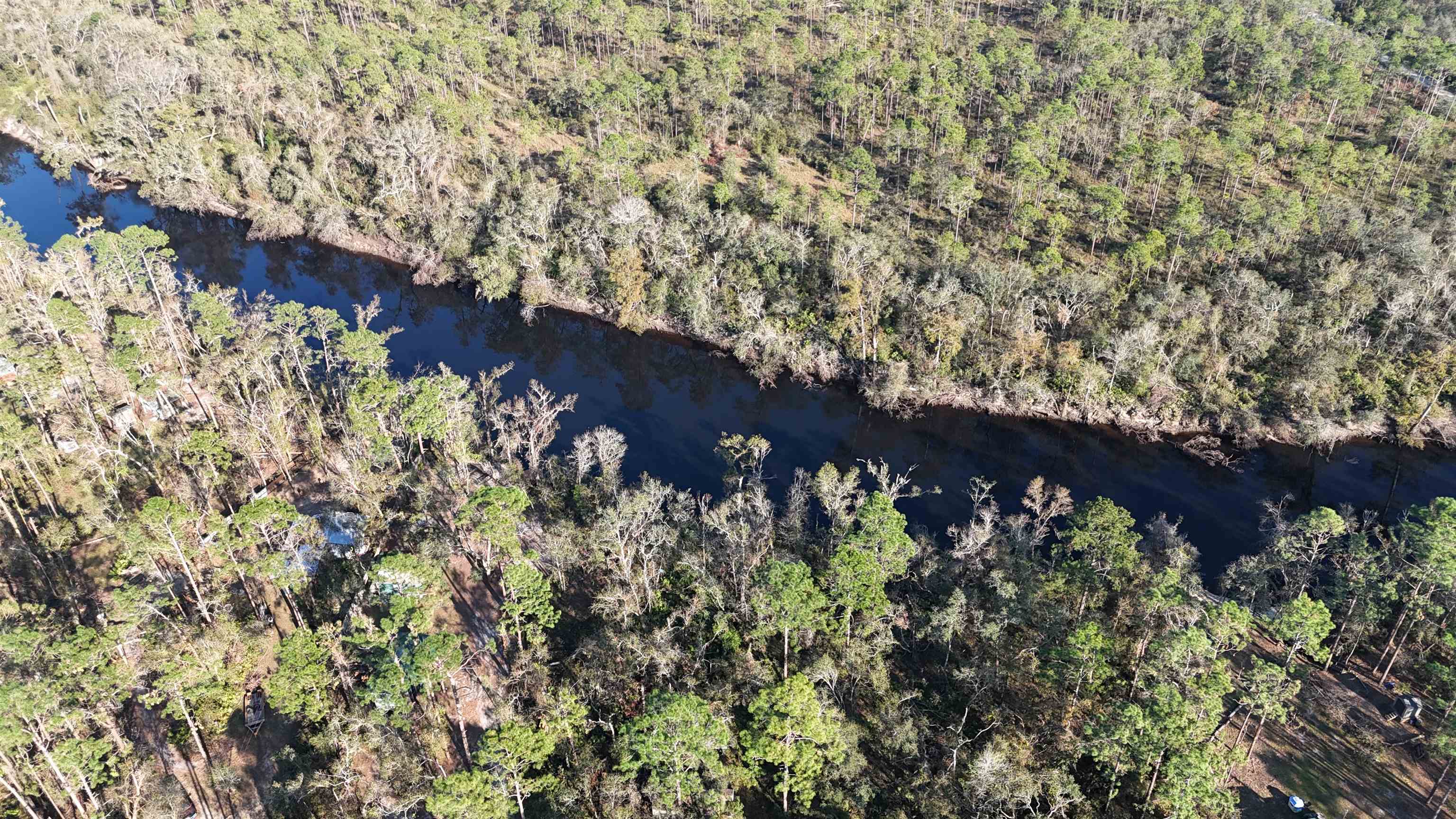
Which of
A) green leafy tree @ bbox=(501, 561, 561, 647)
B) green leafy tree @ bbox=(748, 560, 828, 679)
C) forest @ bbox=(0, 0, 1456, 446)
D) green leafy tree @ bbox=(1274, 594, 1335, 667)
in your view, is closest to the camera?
green leafy tree @ bbox=(1274, 594, 1335, 667)

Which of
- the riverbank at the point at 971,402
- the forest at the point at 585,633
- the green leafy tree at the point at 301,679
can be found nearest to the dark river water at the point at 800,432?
the riverbank at the point at 971,402

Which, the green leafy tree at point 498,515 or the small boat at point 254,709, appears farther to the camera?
the green leafy tree at point 498,515

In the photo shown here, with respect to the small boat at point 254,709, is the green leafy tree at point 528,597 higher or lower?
higher

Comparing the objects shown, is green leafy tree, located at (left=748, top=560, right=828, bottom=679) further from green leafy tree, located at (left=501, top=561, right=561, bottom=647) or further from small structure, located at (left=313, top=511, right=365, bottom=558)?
small structure, located at (left=313, top=511, right=365, bottom=558)

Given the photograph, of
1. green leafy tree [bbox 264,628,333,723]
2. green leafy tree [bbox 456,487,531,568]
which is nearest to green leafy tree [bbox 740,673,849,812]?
green leafy tree [bbox 456,487,531,568]

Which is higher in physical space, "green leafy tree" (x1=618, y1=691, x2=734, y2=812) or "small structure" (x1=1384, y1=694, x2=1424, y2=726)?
"green leafy tree" (x1=618, y1=691, x2=734, y2=812)

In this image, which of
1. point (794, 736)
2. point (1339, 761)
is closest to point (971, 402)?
point (1339, 761)

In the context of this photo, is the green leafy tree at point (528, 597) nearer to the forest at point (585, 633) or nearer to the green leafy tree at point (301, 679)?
the forest at point (585, 633)
